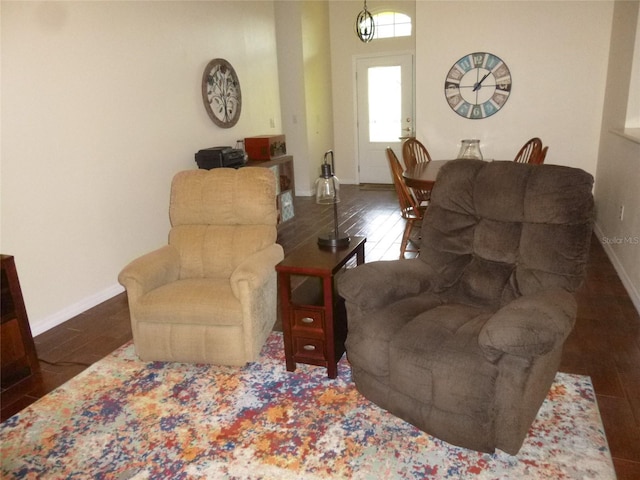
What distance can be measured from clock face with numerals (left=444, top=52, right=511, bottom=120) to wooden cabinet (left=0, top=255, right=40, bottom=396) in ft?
14.4

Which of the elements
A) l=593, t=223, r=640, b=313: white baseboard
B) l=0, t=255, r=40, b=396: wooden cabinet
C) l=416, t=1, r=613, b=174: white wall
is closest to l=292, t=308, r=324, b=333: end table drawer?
l=0, t=255, r=40, b=396: wooden cabinet

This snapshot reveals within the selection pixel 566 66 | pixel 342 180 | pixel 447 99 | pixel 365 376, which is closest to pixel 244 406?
pixel 365 376

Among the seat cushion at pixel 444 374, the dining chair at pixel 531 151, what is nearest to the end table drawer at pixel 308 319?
the seat cushion at pixel 444 374

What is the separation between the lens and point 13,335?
96.9 inches

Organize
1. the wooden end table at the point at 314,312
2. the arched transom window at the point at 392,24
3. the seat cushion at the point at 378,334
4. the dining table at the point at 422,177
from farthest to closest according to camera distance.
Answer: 1. the arched transom window at the point at 392,24
2. the dining table at the point at 422,177
3. the wooden end table at the point at 314,312
4. the seat cushion at the point at 378,334

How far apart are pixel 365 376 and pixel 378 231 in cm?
303

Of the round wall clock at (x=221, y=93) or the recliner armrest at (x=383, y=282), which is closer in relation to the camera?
the recliner armrest at (x=383, y=282)

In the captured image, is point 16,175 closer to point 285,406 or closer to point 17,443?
point 17,443

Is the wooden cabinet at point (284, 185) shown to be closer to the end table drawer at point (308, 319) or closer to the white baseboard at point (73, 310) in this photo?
the white baseboard at point (73, 310)

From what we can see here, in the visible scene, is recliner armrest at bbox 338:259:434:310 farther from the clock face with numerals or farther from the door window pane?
the door window pane

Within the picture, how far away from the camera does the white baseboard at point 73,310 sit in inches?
121

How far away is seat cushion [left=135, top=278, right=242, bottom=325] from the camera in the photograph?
242cm

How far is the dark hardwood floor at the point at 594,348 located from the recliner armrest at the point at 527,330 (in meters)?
0.58

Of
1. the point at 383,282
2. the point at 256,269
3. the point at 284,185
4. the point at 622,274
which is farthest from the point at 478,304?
the point at 284,185
